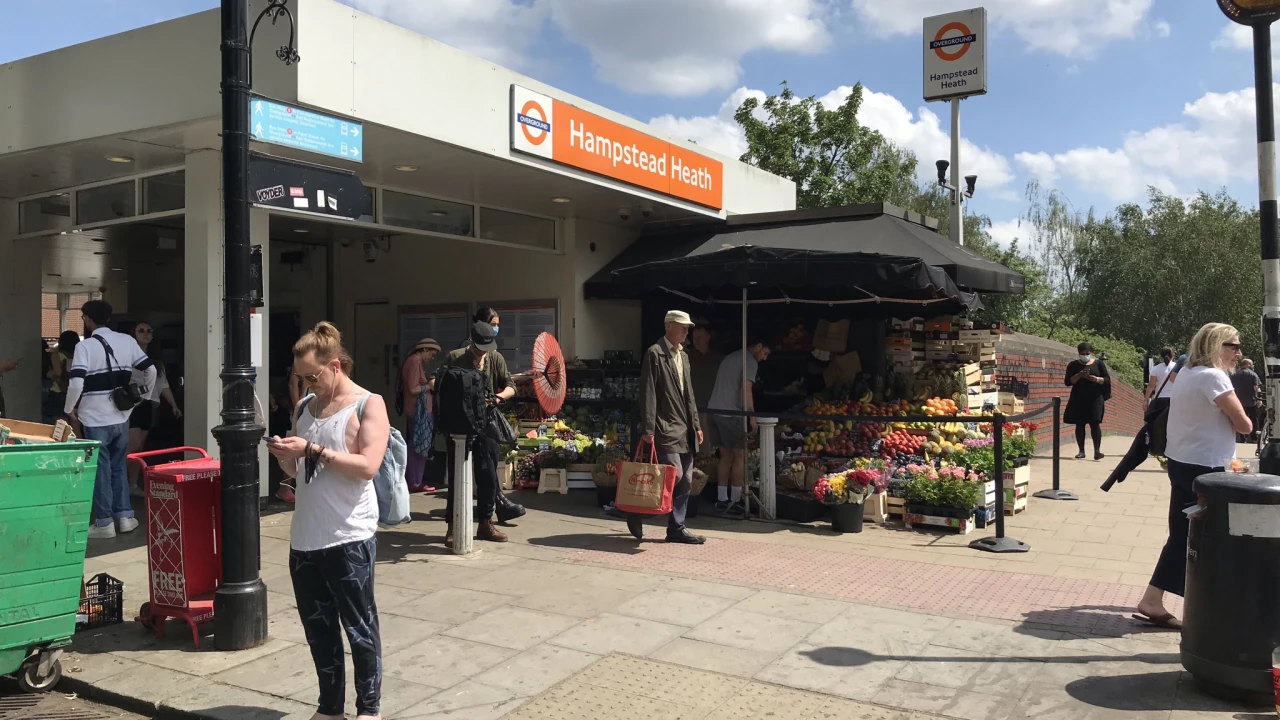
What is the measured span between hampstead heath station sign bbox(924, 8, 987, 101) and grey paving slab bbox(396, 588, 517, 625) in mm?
16069

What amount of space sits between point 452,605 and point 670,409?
2469 mm

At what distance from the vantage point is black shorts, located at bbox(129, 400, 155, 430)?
9328mm

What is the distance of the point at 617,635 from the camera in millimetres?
5379

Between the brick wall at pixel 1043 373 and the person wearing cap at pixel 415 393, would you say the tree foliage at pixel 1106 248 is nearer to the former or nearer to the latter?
the brick wall at pixel 1043 373

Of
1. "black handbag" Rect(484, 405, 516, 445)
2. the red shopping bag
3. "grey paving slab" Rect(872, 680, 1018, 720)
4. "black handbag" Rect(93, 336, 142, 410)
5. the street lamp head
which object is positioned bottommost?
"grey paving slab" Rect(872, 680, 1018, 720)

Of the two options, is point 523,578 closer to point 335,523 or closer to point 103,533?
point 335,523

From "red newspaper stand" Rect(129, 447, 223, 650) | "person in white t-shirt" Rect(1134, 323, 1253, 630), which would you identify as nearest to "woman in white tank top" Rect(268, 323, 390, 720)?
"red newspaper stand" Rect(129, 447, 223, 650)

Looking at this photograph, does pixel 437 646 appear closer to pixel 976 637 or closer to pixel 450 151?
pixel 976 637

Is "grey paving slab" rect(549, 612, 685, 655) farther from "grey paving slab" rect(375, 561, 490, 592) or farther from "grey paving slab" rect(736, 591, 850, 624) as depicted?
"grey paving slab" rect(375, 561, 490, 592)

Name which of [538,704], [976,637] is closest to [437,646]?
[538,704]

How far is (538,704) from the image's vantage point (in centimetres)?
437

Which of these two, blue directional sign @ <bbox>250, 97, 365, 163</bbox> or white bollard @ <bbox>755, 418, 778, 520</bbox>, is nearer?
blue directional sign @ <bbox>250, 97, 365, 163</bbox>

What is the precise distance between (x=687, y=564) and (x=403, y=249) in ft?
27.8

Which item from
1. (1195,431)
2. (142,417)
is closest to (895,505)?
(1195,431)
